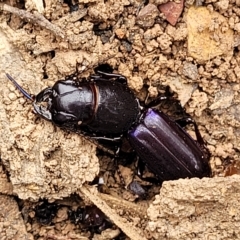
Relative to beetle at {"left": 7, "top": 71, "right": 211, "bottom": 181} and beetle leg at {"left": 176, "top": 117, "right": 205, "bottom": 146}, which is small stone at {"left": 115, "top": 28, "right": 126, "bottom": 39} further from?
beetle leg at {"left": 176, "top": 117, "right": 205, "bottom": 146}

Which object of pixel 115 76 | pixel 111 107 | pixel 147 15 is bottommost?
pixel 111 107

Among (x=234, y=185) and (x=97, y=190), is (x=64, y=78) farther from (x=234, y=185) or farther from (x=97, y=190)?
(x=234, y=185)

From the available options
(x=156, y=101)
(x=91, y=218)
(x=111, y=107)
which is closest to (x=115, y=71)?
(x=111, y=107)

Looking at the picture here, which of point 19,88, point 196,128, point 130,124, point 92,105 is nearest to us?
point 19,88

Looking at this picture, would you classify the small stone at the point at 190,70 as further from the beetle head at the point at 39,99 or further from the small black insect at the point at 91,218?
the small black insect at the point at 91,218

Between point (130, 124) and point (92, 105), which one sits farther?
point (130, 124)

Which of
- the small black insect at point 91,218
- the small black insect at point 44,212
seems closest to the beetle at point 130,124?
the small black insect at point 91,218

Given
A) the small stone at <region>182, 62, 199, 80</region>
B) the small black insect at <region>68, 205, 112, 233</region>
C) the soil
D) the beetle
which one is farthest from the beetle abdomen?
the small black insect at <region>68, 205, 112, 233</region>

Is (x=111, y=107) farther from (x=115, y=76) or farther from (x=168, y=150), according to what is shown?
(x=168, y=150)
